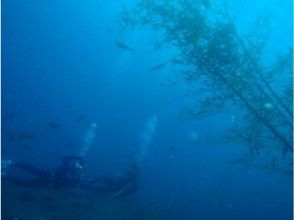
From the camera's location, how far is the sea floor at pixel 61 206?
9.49 m

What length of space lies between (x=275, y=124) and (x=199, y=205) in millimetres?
13283

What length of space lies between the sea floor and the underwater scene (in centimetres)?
4

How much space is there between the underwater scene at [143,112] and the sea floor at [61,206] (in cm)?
4

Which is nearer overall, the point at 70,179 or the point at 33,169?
the point at 33,169

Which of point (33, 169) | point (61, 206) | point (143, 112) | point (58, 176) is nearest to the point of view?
point (61, 206)

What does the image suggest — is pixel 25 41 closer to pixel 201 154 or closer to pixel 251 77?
pixel 201 154

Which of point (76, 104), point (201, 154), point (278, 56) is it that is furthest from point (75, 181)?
point (76, 104)

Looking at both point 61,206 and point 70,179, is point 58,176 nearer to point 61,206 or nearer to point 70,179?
point 70,179

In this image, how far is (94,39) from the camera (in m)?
108

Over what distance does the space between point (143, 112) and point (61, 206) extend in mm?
71360

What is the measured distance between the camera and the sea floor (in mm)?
9492

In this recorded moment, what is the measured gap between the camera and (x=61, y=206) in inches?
418

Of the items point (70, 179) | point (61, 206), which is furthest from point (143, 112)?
point (61, 206)

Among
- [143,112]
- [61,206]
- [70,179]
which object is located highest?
[143,112]
